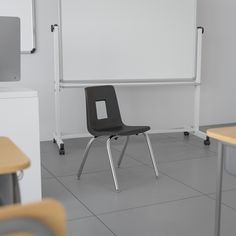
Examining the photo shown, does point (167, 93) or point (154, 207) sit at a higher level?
point (167, 93)

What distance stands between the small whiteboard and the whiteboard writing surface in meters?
0.45

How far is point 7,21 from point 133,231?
147cm

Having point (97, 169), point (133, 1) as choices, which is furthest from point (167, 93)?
point (97, 169)

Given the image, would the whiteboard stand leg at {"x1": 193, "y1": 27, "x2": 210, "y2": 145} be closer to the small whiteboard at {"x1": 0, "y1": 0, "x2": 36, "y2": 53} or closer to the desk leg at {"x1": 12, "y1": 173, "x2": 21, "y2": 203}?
A: the small whiteboard at {"x1": 0, "y1": 0, "x2": 36, "y2": 53}

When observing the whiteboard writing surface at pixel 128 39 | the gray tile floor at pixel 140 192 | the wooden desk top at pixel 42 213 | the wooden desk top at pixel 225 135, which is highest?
the whiteboard writing surface at pixel 128 39

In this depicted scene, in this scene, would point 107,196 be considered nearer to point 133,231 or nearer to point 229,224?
point 133,231

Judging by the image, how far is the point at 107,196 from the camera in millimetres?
2850

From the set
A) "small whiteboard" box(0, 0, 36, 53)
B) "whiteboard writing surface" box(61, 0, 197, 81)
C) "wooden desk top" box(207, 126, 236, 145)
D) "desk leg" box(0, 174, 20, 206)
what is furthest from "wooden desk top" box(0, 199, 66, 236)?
"small whiteboard" box(0, 0, 36, 53)

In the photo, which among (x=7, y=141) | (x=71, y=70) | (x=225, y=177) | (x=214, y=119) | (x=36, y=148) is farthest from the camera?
(x=214, y=119)

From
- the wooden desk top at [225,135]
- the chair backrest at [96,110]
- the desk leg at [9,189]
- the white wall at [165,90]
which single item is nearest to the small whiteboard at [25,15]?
the white wall at [165,90]

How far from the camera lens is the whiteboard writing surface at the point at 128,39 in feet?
13.5

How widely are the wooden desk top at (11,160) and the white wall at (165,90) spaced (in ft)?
9.93

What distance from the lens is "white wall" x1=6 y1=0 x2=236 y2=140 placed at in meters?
4.42

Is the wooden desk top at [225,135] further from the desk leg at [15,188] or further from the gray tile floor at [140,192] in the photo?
the desk leg at [15,188]
